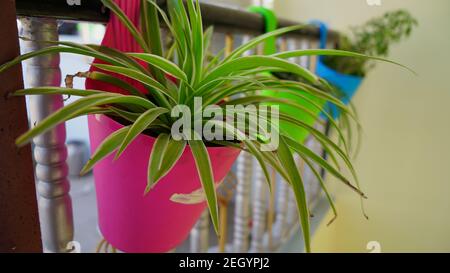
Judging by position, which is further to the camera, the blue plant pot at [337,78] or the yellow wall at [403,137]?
the yellow wall at [403,137]

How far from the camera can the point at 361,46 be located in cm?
126

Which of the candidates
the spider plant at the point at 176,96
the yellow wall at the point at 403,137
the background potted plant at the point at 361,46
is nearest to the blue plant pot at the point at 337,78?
the background potted plant at the point at 361,46

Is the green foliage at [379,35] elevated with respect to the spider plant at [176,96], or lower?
elevated

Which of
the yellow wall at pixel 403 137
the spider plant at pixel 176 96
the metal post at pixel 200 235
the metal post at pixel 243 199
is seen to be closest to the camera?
the spider plant at pixel 176 96

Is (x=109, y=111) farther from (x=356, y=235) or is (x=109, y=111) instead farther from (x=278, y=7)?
(x=278, y=7)

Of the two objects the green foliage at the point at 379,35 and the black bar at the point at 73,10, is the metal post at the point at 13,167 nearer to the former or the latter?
the black bar at the point at 73,10

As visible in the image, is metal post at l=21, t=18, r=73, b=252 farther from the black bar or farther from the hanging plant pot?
the hanging plant pot

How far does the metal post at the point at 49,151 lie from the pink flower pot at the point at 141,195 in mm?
66

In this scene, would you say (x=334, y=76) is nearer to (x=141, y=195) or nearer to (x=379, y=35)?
(x=379, y=35)

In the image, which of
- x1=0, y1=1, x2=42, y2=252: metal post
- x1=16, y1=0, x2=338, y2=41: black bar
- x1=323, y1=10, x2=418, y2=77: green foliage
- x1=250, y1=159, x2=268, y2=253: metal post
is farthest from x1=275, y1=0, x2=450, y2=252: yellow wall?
x1=0, y1=1, x2=42, y2=252: metal post

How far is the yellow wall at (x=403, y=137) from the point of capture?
4.65 feet

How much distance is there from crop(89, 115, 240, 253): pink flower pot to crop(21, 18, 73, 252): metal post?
7 centimetres

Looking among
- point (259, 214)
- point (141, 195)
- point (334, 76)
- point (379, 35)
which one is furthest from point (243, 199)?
point (379, 35)

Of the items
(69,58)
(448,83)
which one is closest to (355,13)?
(448,83)
